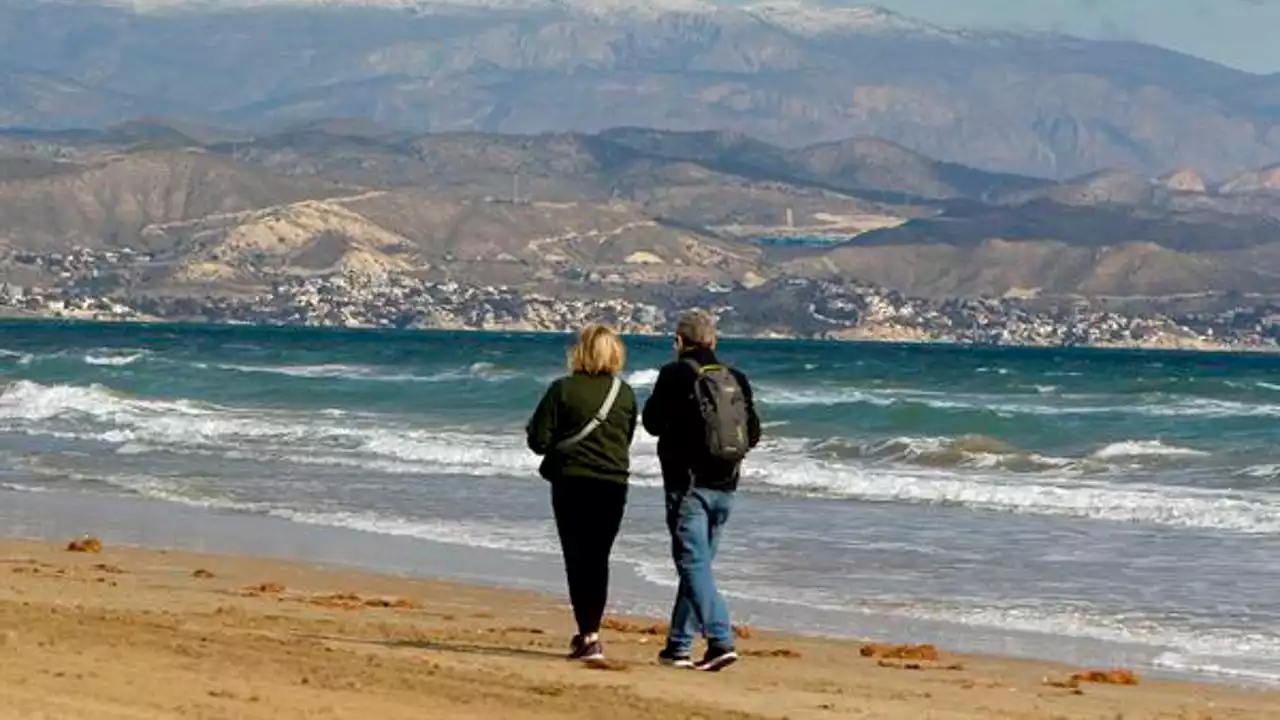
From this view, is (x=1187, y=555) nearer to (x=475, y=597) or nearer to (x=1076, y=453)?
(x=475, y=597)

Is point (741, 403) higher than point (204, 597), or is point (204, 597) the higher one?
point (741, 403)

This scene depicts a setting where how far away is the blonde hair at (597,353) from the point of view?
37.3 feet

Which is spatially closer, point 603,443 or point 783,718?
point 783,718

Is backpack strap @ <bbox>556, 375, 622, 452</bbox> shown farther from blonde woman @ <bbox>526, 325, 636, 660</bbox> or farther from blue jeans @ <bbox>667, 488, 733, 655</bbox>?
blue jeans @ <bbox>667, 488, 733, 655</bbox>

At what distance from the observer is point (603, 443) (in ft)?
37.5

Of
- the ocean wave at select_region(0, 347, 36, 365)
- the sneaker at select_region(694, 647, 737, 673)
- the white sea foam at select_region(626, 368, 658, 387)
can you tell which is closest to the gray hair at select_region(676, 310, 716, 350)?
the sneaker at select_region(694, 647, 737, 673)

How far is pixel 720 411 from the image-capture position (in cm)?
1133

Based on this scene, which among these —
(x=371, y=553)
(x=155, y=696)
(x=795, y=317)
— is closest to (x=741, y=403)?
(x=155, y=696)

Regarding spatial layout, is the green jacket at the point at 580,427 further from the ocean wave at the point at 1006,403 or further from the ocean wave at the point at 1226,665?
the ocean wave at the point at 1006,403

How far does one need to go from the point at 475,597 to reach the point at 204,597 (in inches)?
74.7

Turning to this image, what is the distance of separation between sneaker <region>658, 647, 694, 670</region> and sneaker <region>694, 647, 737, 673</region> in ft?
0.24

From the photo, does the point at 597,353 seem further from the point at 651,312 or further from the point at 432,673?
the point at 651,312

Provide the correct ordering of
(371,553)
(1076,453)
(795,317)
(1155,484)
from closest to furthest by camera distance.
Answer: (371,553)
(1155,484)
(1076,453)
(795,317)

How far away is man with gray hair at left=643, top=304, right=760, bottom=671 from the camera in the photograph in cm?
1134
